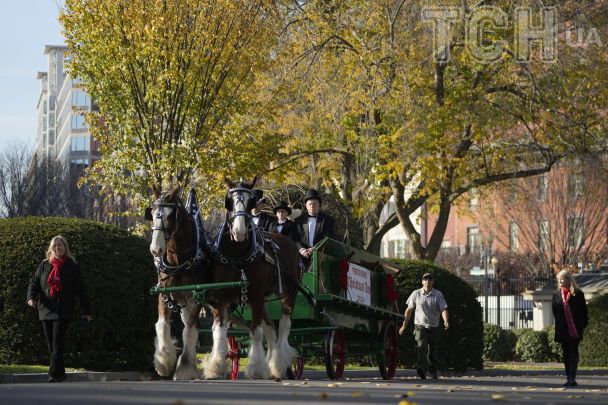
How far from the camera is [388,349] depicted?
19875 millimetres

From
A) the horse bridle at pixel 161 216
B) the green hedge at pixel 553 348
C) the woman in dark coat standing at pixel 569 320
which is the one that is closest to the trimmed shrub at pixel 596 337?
the green hedge at pixel 553 348

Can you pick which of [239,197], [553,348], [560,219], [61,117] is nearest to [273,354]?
[239,197]

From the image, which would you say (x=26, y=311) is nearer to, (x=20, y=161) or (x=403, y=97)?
(x=403, y=97)

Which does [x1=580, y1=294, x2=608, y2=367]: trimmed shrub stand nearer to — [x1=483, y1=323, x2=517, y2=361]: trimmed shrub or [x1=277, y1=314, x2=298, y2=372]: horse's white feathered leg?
[x1=483, y1=323, x2=517, y2=361]: trimmed shrub

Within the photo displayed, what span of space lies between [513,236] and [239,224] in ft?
181

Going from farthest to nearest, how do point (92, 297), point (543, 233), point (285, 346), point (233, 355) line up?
1. point (543, 233)
2. point (92, 297)
3. point (233, 355)
4. point (285, 346)

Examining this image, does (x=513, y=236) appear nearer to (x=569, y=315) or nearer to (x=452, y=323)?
(x=452, y=323)

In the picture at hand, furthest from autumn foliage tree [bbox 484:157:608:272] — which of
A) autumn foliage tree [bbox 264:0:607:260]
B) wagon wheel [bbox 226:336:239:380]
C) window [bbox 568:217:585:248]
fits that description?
wagon wheel [bbox 226:336:239:380]

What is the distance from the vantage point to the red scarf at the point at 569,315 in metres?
19.0

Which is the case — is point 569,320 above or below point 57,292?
below

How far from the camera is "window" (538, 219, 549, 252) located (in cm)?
6303

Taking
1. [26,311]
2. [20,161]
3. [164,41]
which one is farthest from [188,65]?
[20,161]

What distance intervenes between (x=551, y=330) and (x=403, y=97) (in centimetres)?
966

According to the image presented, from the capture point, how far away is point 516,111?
31125 mm
